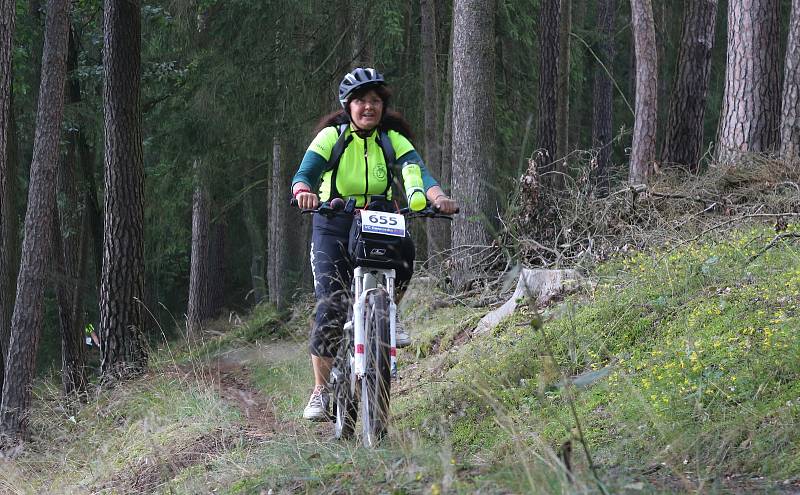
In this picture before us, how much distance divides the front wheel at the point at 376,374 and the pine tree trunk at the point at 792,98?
6.10 m

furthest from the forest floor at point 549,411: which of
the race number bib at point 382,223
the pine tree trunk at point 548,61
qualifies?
the pine tree trunk at point 548,61

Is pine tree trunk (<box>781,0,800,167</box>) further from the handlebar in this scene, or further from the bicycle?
the bicycle

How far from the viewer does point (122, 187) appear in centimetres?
1207

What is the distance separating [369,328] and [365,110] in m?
1.44

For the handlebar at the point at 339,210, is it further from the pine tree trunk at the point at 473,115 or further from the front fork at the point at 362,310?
the pine tree trunk at the point at 473,115

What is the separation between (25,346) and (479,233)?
5.53 meters

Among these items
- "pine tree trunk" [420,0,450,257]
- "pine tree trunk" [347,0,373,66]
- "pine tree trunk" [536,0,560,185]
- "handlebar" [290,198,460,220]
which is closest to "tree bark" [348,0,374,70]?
"pine tree trunk" [347,0,373,66]

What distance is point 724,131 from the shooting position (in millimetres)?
11094

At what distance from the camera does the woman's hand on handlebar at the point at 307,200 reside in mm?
5637

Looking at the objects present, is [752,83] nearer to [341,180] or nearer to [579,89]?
[341,180]

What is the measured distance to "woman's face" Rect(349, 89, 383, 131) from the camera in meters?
6.09

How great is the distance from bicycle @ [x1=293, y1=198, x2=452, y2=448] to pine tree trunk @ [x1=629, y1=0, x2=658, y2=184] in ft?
28.4

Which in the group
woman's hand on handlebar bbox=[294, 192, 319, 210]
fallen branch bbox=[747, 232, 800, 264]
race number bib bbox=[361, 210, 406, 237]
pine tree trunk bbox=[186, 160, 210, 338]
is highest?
woman's hand on handlebar bbox=[294, 192, 319, 210]

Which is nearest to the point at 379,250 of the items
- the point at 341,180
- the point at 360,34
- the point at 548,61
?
the point at 341,180
